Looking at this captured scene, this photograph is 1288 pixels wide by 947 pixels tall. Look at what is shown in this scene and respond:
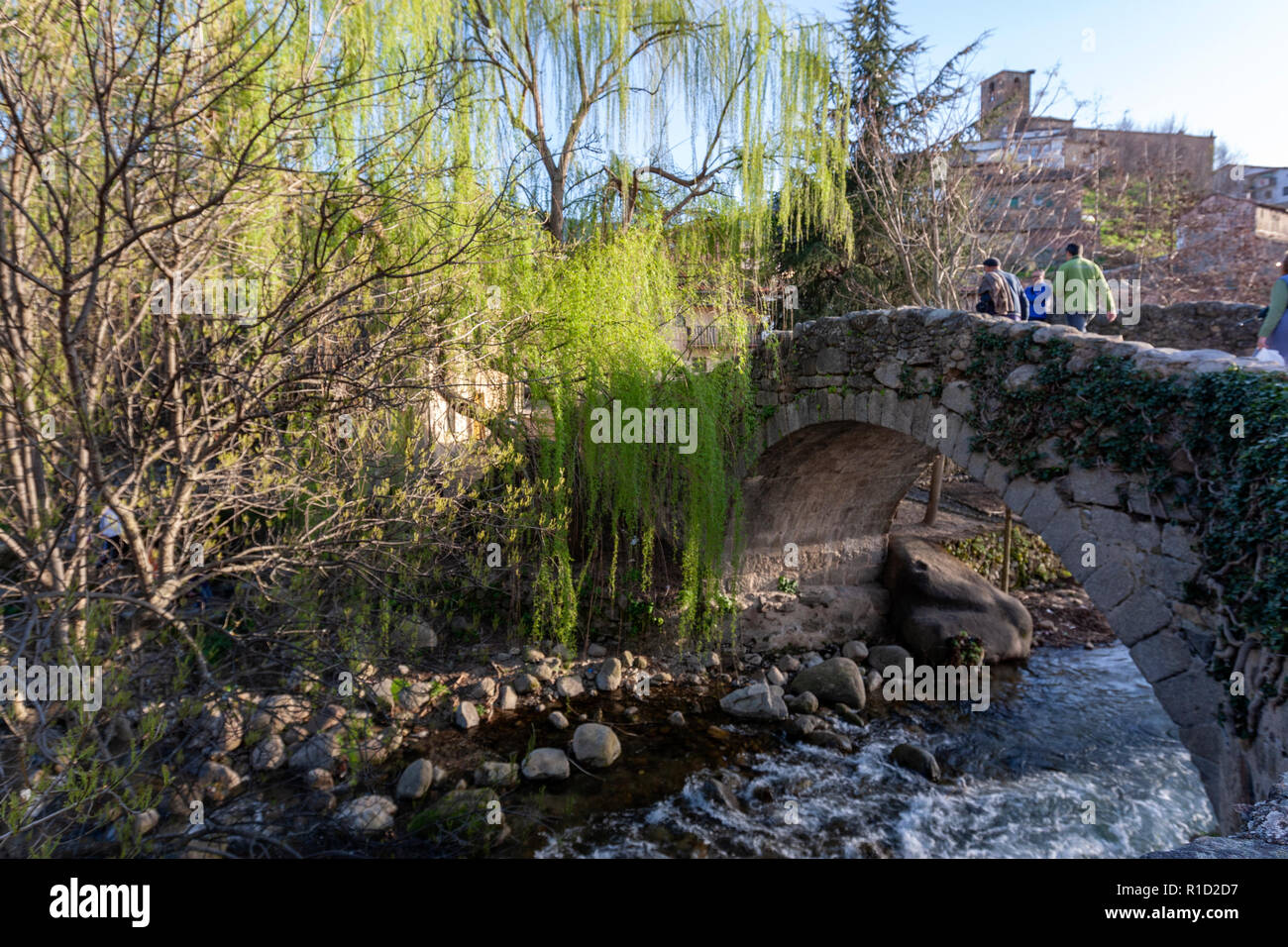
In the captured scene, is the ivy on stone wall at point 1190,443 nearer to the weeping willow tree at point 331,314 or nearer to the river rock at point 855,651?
the weeping willow tree at point 331,314

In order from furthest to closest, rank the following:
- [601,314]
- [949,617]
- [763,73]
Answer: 1. [949,617]
2. [763,73]
3. [601,314]

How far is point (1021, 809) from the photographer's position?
17.0ft

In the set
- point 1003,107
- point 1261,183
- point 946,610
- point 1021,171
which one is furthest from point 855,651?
point 1261,183

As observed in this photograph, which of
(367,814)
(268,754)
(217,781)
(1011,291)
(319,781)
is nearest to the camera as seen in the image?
(367,814)

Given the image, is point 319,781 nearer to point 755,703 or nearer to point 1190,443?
point 755,703

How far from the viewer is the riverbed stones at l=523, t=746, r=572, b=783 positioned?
5.22 m

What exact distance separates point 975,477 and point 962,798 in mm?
2358

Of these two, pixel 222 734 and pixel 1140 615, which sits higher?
pixel 1140 615

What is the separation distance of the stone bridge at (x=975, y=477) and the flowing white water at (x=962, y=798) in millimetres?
1476

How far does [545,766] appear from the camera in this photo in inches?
207

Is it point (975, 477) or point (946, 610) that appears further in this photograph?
point (946, 610)
